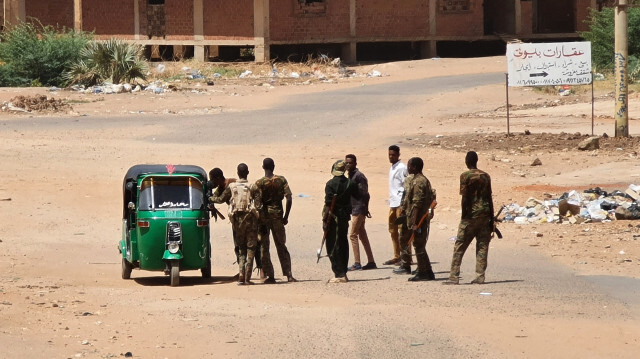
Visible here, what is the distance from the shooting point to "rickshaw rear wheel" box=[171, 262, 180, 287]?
13609 mm

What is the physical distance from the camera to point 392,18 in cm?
4553

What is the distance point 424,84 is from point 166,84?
8186mm

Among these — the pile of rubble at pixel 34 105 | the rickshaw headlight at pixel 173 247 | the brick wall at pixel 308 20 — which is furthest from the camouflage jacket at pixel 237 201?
the brick wall at pixel 308 20

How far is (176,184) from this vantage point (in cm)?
1379

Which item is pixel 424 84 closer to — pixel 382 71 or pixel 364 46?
pixel 382 71

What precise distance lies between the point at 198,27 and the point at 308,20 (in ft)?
13.3

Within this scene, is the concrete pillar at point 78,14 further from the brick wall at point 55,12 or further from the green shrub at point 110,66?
the green shrub at point 110,66

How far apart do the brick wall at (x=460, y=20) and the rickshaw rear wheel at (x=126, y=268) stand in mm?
33526

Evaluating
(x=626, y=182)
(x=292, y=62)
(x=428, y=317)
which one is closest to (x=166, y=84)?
(x=292, y=62)

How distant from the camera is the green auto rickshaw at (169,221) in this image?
44.4ft

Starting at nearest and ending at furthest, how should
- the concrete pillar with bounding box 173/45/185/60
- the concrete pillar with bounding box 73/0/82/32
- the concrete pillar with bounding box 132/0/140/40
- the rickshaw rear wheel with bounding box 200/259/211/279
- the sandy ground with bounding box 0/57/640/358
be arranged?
the sandy ground with bounding box 0/57/640/358, the rickshaw rear wheel with bounding box 200/259/211/279, the concrete pillar with bounding box 73/0/82/32, the concrete pillar with bounding box 132/0/140/40, the concrete pillar with bounding box 173/45/185/60

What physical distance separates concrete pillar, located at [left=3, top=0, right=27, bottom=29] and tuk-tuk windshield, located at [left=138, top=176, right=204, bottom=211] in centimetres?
3252

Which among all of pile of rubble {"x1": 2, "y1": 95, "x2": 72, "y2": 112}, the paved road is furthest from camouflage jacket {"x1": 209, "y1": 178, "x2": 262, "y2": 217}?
pile of rubble {"x1": 2, "y1": 95, "x2": 72, "y2": 112}

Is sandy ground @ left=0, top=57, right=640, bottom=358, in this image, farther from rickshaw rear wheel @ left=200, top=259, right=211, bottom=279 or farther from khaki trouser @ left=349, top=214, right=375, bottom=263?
khaki trouser @ left=349, top=214, right=375, bottom=263
